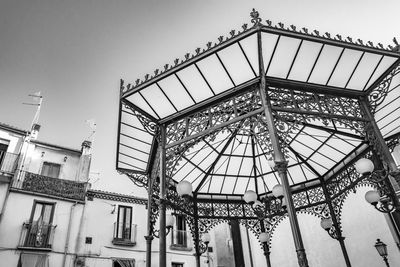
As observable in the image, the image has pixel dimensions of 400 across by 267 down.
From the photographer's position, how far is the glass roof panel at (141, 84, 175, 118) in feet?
19.1

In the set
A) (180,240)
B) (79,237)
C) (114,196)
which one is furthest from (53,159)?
(180,240)

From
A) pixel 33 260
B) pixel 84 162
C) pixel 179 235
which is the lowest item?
pixel 33 260

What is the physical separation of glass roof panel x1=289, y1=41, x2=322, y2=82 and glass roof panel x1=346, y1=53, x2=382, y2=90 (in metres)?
0.99

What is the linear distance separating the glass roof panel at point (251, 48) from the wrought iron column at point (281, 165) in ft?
0.24

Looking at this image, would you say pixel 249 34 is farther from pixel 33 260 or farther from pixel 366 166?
pixel 33 260

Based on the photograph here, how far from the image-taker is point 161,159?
5.96m

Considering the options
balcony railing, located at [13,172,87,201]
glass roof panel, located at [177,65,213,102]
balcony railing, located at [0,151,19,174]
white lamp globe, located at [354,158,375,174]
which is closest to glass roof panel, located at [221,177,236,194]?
glass roof panel, located at [177,65,213,102]

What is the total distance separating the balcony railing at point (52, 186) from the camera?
52.2 ft

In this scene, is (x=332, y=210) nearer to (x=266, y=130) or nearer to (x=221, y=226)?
(x=266, y=130)

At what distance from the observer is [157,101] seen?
605cm

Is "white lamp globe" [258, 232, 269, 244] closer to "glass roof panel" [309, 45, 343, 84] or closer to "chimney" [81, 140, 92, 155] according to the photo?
"glass roof panel" [309, 45, 343, 84]

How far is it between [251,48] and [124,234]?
15.3 meters

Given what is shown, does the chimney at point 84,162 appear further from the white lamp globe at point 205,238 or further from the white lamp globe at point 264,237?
the white lamp globe at point 264,237

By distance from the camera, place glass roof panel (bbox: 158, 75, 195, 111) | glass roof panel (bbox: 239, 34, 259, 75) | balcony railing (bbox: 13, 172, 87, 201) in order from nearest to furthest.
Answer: glass roof panel (bbox: 239, 34, 259, 75) → glass roof panel (bbox: 158, 75, 195, 111) → balcony railing (bbox: 13, 172, 87, 201)
